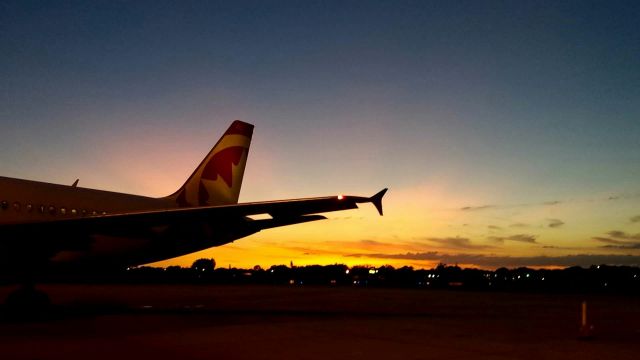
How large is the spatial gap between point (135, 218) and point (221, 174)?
9.66 metres

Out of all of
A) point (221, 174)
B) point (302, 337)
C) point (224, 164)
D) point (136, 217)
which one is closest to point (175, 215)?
point (136, 217)

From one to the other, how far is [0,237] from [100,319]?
4117 mm

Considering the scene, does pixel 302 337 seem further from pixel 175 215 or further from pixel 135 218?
pixel 135 218

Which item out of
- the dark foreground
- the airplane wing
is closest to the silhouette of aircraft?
the airplane wing

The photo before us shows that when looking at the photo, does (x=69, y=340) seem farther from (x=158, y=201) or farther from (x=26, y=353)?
(x=158, y=201)

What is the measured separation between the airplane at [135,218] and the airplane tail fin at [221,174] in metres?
0.04

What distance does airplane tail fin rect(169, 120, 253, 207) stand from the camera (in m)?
26.6

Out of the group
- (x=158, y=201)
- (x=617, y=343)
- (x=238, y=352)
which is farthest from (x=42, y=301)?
(x=617, y=343)

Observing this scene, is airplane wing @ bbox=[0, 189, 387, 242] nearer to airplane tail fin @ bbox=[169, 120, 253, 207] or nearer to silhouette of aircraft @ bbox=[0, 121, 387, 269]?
silhouette of aircraft @ bbox=[0, 121, 387, 269]

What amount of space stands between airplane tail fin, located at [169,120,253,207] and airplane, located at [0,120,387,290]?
44 millimetres

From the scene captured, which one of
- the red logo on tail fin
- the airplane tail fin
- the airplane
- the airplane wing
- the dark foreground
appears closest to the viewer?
the dark foreground

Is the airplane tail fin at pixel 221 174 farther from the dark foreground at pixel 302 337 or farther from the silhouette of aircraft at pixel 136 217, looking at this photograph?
the dark foreground at pixel 302 337

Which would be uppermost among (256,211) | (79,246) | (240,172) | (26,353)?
(240,172)

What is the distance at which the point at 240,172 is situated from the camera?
2820cm
